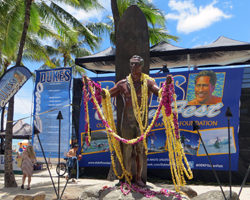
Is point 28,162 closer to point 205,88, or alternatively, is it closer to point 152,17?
point 205,88

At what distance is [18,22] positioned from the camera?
10.4m

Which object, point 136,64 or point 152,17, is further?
point 152,17

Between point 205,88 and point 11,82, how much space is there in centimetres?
608

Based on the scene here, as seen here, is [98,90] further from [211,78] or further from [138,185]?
[211,78]

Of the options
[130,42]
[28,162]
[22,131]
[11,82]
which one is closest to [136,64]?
[130,42]

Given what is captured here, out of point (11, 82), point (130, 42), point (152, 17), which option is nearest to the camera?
point (130, 42)

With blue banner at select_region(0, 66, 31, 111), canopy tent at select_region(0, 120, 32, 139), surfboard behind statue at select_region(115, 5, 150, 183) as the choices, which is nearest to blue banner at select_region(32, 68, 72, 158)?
blue banner at select_region(0, 66, 31, 111)

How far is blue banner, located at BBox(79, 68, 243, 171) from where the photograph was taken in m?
8.61

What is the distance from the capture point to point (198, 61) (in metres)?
11.2

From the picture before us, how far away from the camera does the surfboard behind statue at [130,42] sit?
4844mm

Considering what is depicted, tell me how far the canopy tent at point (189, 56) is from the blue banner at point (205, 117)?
86 cm

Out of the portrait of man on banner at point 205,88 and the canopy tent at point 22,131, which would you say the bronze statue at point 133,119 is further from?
the canopy tent at point 22,131

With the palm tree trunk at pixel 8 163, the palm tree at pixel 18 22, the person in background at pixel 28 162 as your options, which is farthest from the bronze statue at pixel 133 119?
the palm tree trunk at pixel 8 163

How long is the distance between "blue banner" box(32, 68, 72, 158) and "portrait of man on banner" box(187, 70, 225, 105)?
4.70 metres
